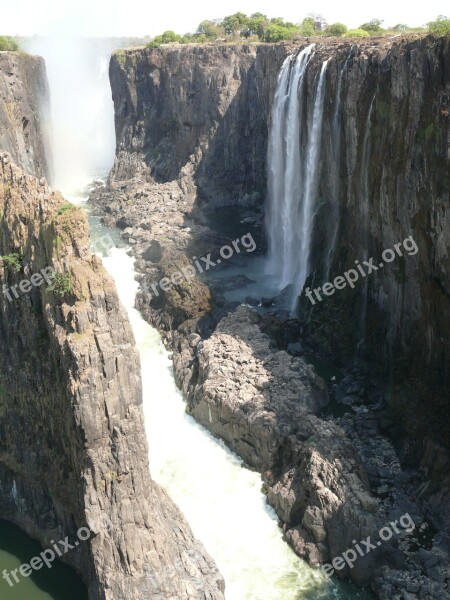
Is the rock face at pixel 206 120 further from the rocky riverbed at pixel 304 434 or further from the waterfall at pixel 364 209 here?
the waterfall at pixel 364 209

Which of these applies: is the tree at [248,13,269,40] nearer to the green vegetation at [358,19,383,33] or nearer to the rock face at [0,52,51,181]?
the green vegetation at [358,19,383,33]

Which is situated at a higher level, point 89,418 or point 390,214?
point 390,214

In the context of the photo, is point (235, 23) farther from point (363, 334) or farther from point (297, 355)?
point (363, 334)

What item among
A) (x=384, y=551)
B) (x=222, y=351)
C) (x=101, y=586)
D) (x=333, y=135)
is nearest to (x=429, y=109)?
(x=333, y=135)

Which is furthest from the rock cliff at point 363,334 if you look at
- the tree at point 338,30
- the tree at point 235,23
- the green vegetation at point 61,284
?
the tree at point 235,23

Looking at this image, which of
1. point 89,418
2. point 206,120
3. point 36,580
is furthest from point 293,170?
point 36,580

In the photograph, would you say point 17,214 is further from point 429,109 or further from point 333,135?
point 333,135

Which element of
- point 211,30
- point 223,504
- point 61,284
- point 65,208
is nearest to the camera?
point 61,284

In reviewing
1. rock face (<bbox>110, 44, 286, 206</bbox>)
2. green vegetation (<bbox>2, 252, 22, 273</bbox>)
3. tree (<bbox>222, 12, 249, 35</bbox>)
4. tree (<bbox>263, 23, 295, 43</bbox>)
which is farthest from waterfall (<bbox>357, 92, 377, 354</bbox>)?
tree (<bbox>222, 12, 249, 35</bbox>)
